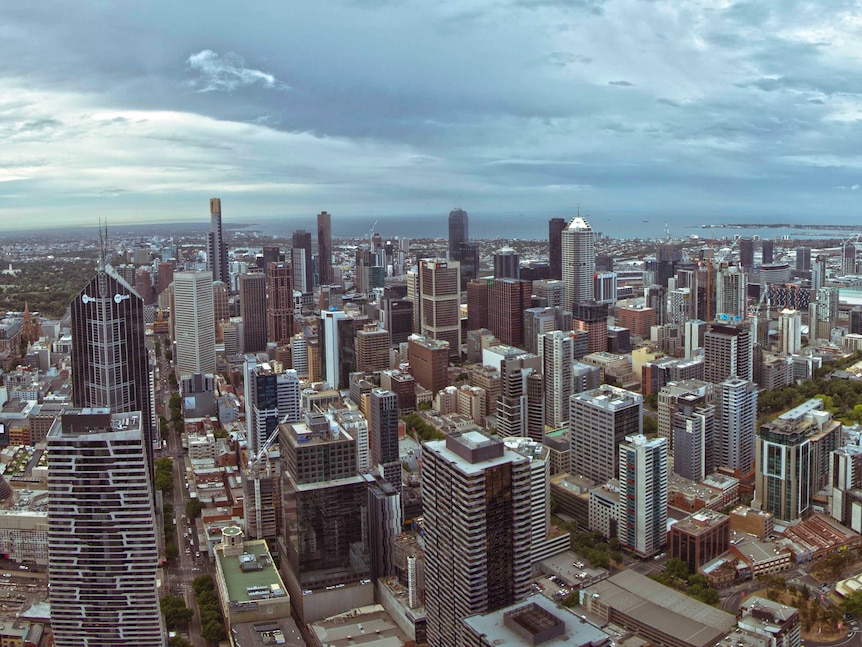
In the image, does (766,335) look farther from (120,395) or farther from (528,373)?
(120,395)

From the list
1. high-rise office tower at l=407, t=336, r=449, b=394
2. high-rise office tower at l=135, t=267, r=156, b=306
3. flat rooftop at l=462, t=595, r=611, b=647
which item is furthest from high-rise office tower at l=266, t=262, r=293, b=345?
flat rooftop at l=462, t=595, r=611, b=647

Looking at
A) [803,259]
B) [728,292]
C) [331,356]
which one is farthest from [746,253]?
[331,356]

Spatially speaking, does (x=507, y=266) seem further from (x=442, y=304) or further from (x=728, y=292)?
(x=728, y=292)

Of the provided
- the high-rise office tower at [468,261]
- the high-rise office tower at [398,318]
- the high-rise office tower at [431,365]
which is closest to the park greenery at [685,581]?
the high-rise office tower at [431,365]

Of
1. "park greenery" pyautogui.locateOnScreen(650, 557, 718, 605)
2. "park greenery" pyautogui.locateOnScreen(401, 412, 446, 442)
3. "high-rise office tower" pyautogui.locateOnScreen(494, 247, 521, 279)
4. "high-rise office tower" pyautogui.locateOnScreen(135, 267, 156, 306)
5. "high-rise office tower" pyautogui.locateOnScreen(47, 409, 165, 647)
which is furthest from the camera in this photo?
"high-rise office tower" pyautogui.locateOnScreen(494, 247, 521, 279)

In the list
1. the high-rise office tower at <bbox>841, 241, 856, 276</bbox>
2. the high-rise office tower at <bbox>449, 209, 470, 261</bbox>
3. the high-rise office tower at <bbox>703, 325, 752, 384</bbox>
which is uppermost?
the high-rise office tower at <bbox>449, 209, 470, 261</bbox>

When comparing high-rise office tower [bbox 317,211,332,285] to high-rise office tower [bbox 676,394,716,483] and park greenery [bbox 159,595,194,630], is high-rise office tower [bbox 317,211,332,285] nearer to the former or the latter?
high-rise office tower [bbox 676,394,716,483]

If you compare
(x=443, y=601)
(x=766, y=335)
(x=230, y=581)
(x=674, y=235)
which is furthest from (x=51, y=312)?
(x=674, y=235)
